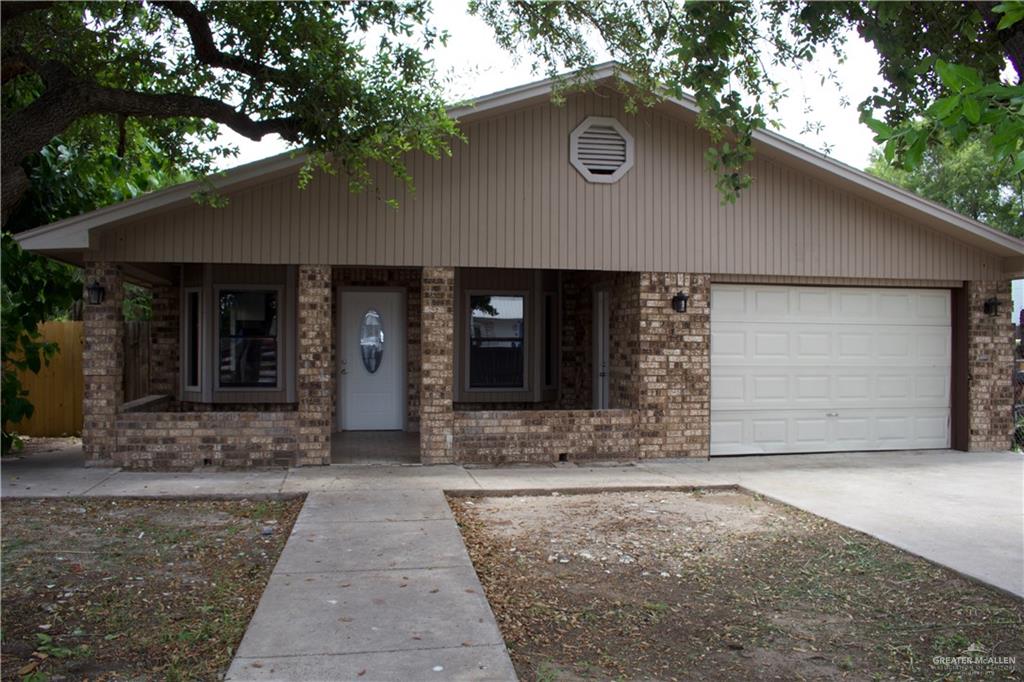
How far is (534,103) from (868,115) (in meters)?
7.11

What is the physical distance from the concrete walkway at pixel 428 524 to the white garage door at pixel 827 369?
36 centimetres

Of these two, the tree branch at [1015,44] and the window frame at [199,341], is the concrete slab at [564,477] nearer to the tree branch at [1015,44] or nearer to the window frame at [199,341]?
the window frame at [199,341]

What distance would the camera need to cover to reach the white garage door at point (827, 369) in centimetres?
1109

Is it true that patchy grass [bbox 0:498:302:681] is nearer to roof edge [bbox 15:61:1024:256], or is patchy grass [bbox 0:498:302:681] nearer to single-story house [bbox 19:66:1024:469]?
single-story house [bbox 19:66:1024:469]

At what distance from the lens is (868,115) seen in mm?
3551

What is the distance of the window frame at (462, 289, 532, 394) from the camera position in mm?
12555

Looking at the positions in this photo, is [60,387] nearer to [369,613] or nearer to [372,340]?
[372,340]

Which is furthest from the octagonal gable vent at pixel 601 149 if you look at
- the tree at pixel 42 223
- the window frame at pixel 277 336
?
the tree at pixel 42 223

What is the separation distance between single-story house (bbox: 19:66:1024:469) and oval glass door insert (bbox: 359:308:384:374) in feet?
0.11

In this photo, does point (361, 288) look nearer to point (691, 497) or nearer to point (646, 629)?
point (691, 497)

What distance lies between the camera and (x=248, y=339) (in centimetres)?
1197

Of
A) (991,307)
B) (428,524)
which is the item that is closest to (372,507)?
(428,524)

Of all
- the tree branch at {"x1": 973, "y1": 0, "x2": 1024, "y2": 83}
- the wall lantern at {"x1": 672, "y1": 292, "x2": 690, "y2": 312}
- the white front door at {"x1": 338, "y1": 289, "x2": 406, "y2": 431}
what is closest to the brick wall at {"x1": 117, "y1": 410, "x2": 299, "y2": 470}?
the white front door at {"x1": 338, "y1": 289, "x2": 406, "y2": 431}

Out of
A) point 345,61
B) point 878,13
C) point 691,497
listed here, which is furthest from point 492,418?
point 878,13
